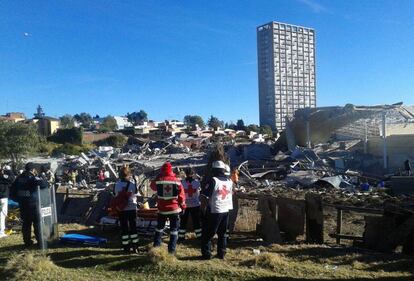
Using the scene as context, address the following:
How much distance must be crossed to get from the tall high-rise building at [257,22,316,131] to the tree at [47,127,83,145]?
39507 mm

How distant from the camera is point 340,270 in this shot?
6.59 m

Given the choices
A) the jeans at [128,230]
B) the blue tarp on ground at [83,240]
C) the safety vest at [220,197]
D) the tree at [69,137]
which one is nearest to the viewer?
the safety vest at [220,197]

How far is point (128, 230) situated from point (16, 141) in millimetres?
33695

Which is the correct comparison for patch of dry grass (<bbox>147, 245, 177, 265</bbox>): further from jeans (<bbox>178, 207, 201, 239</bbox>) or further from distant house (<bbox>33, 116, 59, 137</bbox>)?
distant house (<bbox>33, 116, 59, 137</bbox>)

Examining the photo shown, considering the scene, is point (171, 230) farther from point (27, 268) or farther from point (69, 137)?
point (69, 137)

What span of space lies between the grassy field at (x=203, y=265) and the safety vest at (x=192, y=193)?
1014 millimetres

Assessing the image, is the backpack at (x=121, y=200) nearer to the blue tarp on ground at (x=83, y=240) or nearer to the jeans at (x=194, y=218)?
the blue tarp on ground at (x=83, y=240)

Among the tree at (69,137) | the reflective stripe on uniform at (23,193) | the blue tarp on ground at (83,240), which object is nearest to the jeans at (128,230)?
the blue tarp on ground at (83,240)

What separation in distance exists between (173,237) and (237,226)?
2864mm

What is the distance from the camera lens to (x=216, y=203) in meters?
7.00

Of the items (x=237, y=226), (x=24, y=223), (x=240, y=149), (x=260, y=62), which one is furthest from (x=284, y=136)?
(x=260, y=62)

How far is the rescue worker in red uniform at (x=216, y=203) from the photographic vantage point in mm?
7000

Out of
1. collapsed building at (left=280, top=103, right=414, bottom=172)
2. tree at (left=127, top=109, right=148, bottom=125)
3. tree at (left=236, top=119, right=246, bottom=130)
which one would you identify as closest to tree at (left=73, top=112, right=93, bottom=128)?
tree at (left=127, top=109, right=148, bottom=125)

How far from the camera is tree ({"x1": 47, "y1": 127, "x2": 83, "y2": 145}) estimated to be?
75.8 m
